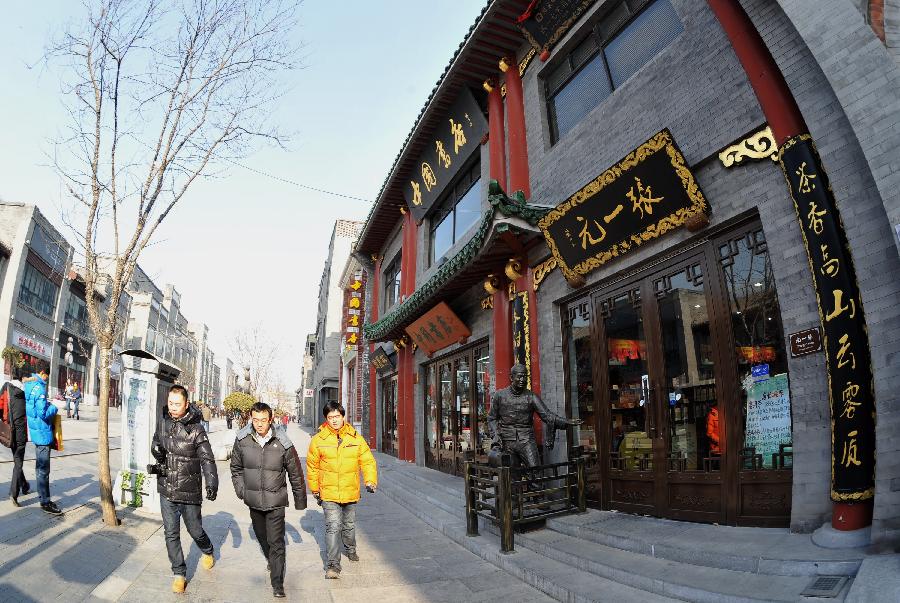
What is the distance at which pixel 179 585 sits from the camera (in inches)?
159

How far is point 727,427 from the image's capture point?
15.3ft

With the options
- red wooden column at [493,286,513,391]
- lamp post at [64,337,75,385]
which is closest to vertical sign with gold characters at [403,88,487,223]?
red wooden column at [493,286,513,391]

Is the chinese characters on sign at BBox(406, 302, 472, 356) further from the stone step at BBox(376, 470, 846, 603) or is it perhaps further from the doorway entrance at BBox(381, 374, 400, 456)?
the stone step at BBox(376, 470, 846, 603)

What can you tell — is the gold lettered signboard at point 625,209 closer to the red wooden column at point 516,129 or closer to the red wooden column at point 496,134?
the red wooden column at point 516,129

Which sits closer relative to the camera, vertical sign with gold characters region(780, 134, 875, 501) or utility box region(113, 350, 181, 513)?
vertical sign with gold characters region(780, 134, 875, 501)

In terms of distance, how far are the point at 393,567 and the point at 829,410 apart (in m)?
3.90

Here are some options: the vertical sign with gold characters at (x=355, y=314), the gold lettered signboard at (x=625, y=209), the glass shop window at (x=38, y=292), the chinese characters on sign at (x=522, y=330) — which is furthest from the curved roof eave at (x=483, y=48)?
the glass shop window at (x=38, y=292)

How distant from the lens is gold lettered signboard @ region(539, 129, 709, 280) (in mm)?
4840

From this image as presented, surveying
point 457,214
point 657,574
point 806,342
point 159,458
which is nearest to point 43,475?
point 159,458

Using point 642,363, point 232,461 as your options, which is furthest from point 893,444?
point 232,461

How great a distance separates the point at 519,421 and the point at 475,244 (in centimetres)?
252

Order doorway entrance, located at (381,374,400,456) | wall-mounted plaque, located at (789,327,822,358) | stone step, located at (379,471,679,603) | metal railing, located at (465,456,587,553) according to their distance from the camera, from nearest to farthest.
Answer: stone step, located at (379,471,679,603)
wall-mounted plaque, located at (789,327,822,358)
metal railing, located at (465,456,587,553)
doorway entrance, located at (381,374,400,456)

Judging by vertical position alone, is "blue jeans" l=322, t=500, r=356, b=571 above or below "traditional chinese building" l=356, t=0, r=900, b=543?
below

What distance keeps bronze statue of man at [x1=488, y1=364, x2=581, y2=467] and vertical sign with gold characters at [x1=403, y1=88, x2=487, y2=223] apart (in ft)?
16.6
